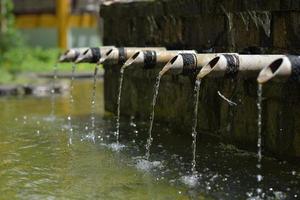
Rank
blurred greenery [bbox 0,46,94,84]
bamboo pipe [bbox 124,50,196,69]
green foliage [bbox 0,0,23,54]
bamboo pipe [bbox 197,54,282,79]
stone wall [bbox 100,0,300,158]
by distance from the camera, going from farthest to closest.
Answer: green foliage [bbox 0,0,23,54], blurred greenery [bbox 0,46,94,84], bamboo pipe [bbox 124,50,196,69], stone wall [bbox 100,0,300,158], bamboo pipe [bbox 197,54,282,79]

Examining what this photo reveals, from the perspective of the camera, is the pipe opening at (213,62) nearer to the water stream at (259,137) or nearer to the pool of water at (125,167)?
the water stream at (259,137)

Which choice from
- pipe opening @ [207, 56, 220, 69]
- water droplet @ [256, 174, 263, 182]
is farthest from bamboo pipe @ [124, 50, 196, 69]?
water droplet @ [256, 174, 263, 182]

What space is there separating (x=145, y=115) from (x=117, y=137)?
139 centimetres

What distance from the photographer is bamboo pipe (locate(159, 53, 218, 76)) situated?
263 inches

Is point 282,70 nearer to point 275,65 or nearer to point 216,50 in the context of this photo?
point 275,65

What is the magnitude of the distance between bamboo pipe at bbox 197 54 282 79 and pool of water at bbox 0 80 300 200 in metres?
1.12

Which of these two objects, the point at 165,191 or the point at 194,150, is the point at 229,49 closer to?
the point at 194,150

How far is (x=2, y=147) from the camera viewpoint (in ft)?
26.7

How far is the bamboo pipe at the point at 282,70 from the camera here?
210 inches

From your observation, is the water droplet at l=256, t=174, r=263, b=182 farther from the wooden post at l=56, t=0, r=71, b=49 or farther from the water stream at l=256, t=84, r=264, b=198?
the wooden post at l=56, t=0, r=71, b=49

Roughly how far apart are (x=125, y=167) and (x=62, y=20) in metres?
22.6

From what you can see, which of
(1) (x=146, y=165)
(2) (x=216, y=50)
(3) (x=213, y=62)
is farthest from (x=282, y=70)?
(2) (x=216, y=50)

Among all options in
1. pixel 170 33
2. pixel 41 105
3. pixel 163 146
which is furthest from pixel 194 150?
pixel 41 105

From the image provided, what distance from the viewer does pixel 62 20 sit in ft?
93.7
